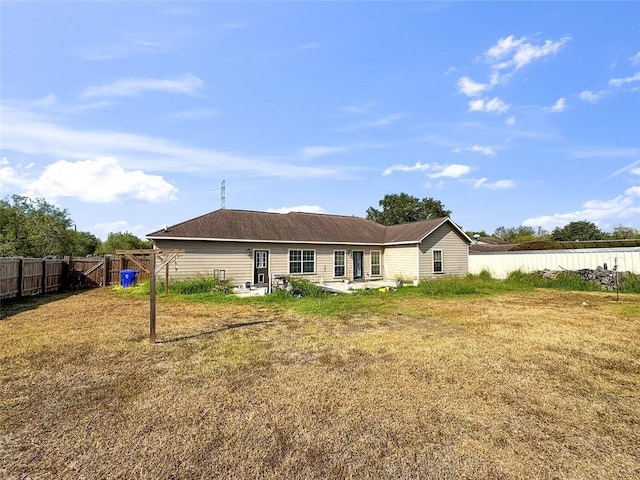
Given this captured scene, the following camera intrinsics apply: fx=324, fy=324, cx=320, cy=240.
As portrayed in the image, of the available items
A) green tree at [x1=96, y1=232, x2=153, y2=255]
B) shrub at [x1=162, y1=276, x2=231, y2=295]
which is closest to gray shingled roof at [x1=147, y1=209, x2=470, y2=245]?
shrub at [x1=162, y1=276, x2=231, y2=295]

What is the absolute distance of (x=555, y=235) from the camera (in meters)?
53.5

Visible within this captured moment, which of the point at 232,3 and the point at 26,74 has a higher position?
the point at 232,3

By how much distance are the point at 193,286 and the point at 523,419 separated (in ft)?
44.1

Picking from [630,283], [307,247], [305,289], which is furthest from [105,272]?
[630,283]

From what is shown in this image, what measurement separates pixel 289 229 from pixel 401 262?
722 cm

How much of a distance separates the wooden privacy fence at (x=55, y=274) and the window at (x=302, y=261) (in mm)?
7164

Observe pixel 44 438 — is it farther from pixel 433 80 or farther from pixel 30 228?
pixel 30 228

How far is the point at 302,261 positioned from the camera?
18297mm

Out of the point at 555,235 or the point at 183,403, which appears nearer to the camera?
the point at 183,403

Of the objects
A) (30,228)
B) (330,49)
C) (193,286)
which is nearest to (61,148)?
(193,286)

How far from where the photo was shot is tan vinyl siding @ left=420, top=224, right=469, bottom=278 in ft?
63.2

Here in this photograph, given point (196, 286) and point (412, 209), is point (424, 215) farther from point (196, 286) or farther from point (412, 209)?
point (196, 286)

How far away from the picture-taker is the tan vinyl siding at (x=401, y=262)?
19.2 meters

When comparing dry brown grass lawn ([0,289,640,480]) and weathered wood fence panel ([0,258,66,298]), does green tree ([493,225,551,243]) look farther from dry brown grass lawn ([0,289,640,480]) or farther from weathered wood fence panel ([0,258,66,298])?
weathered wood fence panel ([0,258,66,298])
